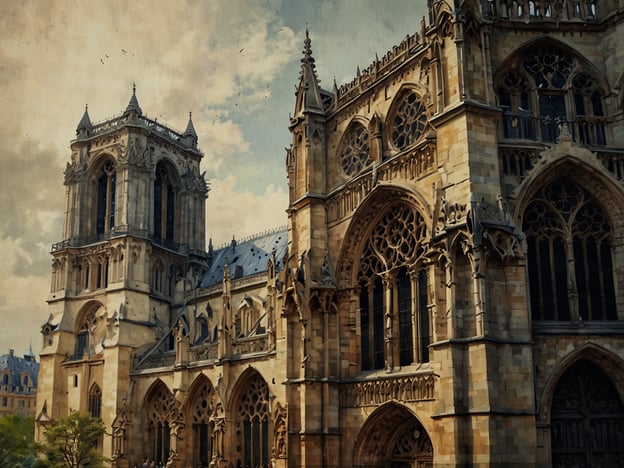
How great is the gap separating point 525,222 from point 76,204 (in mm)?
39988

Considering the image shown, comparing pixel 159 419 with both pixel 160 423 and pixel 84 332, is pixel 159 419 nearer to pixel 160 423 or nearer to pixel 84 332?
pixel 160 423

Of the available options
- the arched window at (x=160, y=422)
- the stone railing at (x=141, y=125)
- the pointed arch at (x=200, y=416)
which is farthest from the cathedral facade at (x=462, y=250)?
the stone railing at (x=141, y=125)

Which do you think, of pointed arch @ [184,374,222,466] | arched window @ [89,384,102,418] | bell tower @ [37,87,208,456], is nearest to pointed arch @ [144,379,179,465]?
bell tower @ [37,87,208,456]

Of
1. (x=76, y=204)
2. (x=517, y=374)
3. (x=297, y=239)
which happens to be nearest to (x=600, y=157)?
(x=517, y=374)

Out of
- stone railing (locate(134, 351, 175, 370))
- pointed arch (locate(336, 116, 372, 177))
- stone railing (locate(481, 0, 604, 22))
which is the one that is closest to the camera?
stone railing (locate(481, 0, 604, 22))

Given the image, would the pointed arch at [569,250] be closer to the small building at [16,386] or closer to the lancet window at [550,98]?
the lancet window at [550,98]

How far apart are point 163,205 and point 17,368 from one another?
1561 inches

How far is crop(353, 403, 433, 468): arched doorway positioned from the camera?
2292 cm

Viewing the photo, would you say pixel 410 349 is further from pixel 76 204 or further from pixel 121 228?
pixel 76 204

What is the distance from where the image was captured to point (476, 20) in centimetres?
2122

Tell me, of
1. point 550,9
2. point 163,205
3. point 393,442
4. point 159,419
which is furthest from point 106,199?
point 550,9

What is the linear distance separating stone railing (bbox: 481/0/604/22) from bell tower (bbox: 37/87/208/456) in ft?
104

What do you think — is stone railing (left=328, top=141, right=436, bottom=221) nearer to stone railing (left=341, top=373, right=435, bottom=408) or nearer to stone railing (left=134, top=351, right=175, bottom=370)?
stone railing (left=341, top=373, right=435, bottom=408)

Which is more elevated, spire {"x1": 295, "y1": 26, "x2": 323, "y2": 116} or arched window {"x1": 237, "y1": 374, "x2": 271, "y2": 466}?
spire {"x1": 295, "y1": 26, "x2": 323, "y2": 116}
